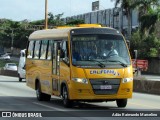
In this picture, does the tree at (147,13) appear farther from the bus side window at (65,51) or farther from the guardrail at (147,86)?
the bus side window at (65,51)

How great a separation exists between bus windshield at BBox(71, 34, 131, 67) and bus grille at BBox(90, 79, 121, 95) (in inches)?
21.0

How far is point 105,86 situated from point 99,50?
1.36 metres

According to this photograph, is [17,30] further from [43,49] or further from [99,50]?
[99,50]

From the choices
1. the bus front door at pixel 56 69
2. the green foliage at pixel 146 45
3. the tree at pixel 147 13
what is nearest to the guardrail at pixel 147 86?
the bus front door at pixel 56 69

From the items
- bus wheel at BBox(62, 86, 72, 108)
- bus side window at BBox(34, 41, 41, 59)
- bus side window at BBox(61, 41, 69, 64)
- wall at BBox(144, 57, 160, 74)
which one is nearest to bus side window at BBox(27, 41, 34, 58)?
bus side window at BBox(34, 41, 41, 59)

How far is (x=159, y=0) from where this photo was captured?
2916 inches

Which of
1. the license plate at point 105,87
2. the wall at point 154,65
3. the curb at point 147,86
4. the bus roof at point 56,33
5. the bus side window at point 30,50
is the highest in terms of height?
the bus roof at point 56,33

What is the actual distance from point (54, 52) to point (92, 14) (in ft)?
325

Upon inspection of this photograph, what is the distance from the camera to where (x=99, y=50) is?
17.1 m

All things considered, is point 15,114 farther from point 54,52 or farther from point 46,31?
point 46,31

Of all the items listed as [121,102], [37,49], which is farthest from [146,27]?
[121,102]

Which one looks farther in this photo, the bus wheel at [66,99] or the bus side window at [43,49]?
the bus side window at [43,49]

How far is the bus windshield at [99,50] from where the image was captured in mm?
16797

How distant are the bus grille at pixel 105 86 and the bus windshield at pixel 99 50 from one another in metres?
0.53
